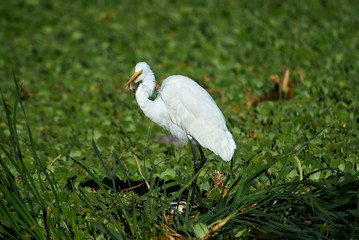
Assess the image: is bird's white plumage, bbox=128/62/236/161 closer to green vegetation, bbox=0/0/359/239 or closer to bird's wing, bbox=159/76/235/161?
bird's wing, bbox=159/76/235/161

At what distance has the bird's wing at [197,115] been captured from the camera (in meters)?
2.76

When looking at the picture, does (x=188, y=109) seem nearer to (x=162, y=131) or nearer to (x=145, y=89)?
(x=145, y=89)

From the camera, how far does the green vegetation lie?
226 cm

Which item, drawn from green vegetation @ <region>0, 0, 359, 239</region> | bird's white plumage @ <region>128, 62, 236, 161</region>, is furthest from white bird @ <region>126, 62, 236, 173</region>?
green vegetation @ <region>0, 0, 359, 239</region>

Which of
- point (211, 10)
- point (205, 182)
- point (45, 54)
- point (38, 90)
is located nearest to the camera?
point (205, 182)

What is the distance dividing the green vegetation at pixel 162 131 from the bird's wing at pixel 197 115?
0.75ft

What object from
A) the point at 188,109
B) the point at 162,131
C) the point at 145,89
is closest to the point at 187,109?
the point at 188,109

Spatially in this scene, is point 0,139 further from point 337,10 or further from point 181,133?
point 337,10

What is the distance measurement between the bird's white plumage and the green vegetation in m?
0.24

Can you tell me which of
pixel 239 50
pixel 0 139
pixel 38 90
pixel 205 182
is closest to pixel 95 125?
pixel 0 139

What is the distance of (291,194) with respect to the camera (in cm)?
226

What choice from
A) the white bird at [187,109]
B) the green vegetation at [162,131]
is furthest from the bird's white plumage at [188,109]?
the green vegetation at [162,131]

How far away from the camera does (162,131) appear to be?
13.3ft

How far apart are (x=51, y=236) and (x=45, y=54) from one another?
3.92 m
